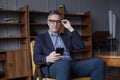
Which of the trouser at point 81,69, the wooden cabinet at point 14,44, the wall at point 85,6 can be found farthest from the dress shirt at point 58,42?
the wall at point 85,6

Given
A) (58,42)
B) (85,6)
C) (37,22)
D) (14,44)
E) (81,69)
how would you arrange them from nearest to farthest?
(81,69) < (58,42) < (14,44) < (37,22) < (85,6)

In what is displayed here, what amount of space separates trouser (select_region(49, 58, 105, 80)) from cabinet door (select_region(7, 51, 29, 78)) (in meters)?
1.98

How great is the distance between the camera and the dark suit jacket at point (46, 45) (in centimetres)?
262

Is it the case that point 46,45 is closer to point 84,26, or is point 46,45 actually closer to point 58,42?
point 58,42

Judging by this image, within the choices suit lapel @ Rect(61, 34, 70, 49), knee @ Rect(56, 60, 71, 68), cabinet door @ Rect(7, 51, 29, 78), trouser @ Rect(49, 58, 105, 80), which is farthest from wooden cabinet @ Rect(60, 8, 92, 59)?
knee @ Rect(56, 60, 71, 68)

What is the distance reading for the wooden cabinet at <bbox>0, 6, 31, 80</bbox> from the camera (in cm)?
439

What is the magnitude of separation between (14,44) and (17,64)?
0.67 metres

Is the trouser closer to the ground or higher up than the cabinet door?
higher up

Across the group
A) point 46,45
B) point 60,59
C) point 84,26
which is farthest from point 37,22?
point 60,59

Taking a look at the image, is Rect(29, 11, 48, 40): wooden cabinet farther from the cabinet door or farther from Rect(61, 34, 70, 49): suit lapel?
Rect(61, 34, 70, 49): suit lapel

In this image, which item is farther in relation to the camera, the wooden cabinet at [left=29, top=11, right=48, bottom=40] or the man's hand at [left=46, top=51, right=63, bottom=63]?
→ the wooden cabinet at [left=29, top=11, right=48, bottom=40]

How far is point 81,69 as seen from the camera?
8.55 ft

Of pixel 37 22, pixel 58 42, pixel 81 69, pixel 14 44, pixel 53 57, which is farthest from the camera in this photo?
pixel 37 22

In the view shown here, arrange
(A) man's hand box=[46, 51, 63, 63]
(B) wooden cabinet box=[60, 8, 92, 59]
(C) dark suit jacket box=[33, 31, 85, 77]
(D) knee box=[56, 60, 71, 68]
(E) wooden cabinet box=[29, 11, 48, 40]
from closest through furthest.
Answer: (D) knee box=[56, 60, 71, 68], (A) man's hand box=[46, 51, 63, 63], (C) dark suit jacket box=[33, 31, 85, 77], (E) wooden cabinet box=[29, 11, 48, 40], (B) wooden cabinet box=[60, 8, 92, 59]
